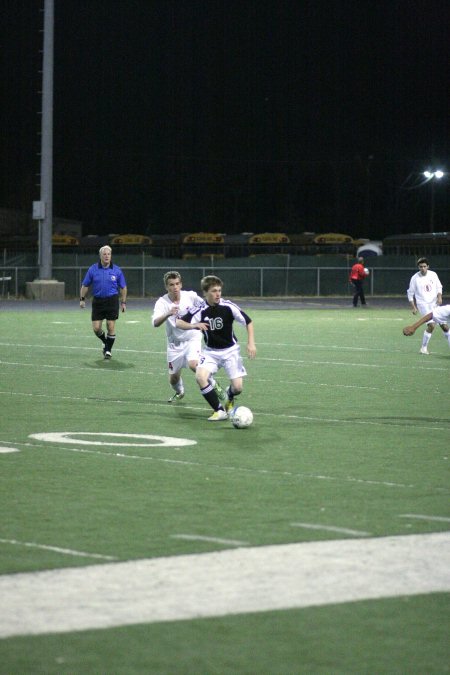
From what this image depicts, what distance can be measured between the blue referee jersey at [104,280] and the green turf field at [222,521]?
413 centimetres

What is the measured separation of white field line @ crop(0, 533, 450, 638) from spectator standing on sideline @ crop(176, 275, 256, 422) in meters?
6.48

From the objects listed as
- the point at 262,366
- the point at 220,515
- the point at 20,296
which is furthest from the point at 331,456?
the point at 20,296

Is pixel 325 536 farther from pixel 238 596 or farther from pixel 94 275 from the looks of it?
pixel 94 275

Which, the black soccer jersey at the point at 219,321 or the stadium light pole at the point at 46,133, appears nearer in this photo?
the black soccer jersey at the point at 219,321

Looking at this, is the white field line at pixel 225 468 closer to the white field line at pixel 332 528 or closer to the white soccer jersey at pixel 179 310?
the white field line at pixel 332 528

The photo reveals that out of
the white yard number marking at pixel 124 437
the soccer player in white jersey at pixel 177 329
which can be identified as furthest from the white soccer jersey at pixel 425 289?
the white yard number marking at pixel 124 437

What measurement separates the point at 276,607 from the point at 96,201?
411 feet

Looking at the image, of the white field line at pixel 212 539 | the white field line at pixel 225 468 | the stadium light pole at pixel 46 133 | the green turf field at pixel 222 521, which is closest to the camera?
the green turf field at pixel 222 521

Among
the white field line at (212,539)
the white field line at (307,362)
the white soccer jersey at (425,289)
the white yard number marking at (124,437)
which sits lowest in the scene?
the white field line at (307,362)

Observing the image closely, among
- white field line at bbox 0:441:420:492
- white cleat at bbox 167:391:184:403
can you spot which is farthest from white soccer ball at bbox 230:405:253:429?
white cleat at bbox 167:391:184:403

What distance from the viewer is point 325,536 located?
26.1 ft

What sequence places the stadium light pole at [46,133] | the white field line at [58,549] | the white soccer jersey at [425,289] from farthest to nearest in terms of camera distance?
the stadium light pole at [46,133]
the white soccer jersey at [425,289]
the white field line at [58,549]

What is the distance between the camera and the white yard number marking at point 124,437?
12.4 m

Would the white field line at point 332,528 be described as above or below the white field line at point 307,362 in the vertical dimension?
above
